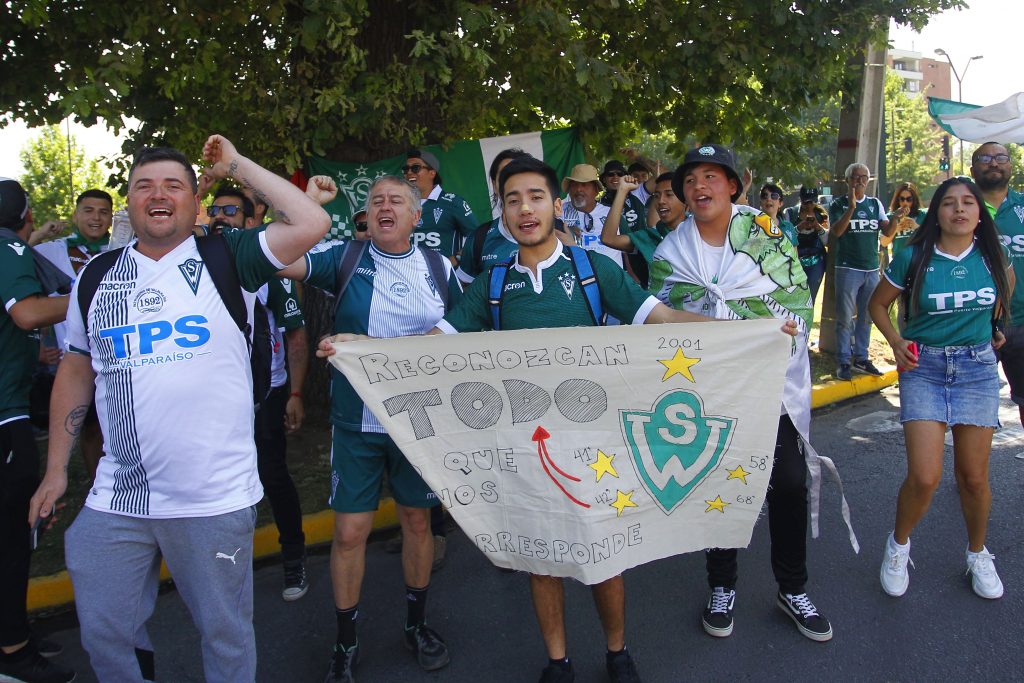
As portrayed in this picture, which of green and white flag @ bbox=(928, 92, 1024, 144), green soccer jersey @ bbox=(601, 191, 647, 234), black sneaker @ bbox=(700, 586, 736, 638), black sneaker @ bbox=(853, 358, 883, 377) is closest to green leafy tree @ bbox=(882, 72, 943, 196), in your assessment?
green and white flag @ bbox=(928, 92, 1024, 144)

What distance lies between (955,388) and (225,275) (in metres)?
3.30

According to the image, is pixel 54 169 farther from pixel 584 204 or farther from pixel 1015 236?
pixel 1015 236

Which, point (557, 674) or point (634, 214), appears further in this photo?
point (634, 214)

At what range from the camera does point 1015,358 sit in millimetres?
4836

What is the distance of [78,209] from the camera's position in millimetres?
5523

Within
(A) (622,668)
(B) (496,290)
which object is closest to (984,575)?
(A) (622,668)

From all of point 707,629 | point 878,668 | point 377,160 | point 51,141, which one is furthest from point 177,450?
point 51,141

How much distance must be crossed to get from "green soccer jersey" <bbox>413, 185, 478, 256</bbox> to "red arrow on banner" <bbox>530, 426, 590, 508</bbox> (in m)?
2.53

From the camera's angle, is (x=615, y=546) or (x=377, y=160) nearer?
(x=615, y=546)

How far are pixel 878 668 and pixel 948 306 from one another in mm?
1713

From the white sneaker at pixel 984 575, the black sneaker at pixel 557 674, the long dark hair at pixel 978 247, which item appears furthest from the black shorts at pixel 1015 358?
the black sneaker at pixel 557 674

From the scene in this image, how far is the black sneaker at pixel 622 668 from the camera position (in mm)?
3203

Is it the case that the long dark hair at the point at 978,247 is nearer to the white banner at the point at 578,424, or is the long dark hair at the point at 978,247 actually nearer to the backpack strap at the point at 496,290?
the white banner at the point at 578,424

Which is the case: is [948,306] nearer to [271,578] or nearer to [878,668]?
[878,668]
